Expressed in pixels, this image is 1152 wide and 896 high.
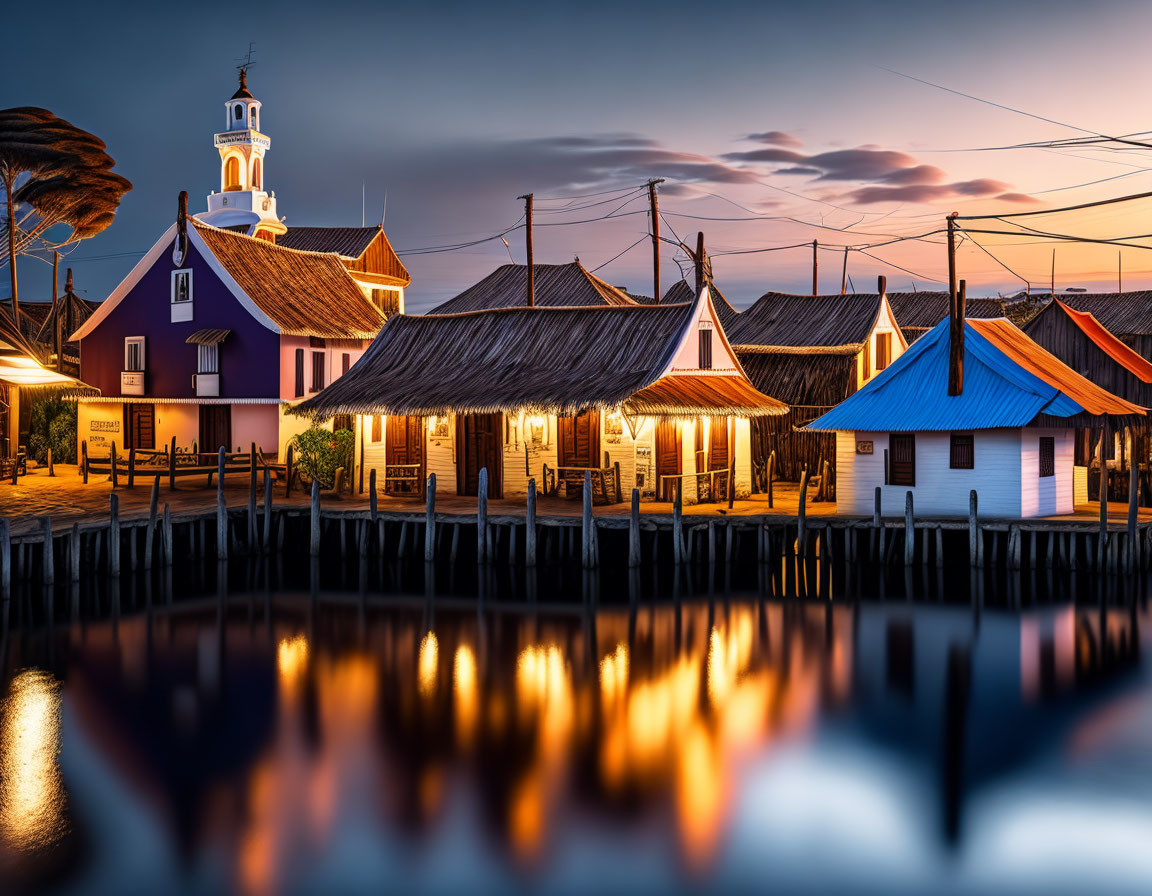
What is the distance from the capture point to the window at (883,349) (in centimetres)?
4644

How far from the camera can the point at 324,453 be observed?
35.7 meters

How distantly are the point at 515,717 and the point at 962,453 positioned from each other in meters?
16.3

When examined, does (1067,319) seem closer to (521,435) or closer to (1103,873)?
(521,435)

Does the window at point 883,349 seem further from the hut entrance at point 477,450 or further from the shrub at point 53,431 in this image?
the shrub at point 53,431

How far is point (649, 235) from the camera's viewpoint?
167 ft

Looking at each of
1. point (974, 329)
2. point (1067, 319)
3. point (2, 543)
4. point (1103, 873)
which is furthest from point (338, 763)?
point (1067, 319)

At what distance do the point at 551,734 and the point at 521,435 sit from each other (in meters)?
17.2

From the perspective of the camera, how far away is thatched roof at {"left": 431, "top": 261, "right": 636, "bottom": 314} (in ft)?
191

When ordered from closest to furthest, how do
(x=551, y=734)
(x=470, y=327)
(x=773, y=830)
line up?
(x=773, y=830)
(x=551, y=734)
(x=470, y=327)

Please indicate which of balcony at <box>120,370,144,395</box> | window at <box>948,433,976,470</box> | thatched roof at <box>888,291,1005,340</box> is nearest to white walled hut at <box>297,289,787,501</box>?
window at <box>948,433,976,470</box>

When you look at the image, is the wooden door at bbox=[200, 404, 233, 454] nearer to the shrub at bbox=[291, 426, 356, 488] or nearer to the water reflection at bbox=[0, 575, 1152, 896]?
the shrub at bbox=[291, 426, 356, 488]

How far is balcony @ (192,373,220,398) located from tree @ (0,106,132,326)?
6294 mm

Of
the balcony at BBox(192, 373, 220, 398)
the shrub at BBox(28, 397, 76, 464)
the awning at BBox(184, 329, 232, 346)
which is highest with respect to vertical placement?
the awning at BBox(184, 329, 232, 346)

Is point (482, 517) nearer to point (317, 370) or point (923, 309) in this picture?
point (317, 370)
